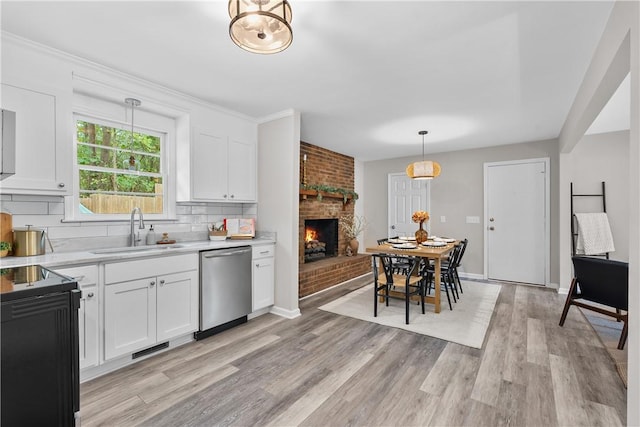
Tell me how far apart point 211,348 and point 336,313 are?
1.51 m

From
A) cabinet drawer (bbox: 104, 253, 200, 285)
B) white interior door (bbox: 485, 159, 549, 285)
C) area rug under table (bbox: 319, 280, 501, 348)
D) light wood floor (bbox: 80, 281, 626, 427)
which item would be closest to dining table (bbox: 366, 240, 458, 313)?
area rug under table (bbox: 319, 280, 501, 348)

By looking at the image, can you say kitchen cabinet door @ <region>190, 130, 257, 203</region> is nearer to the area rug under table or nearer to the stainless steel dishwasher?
the stainless steel dishwasher

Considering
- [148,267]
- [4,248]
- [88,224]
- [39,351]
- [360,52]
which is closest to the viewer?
[39,351]

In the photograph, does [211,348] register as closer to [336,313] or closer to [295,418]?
[295,418]

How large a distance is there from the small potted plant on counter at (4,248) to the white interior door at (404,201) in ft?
18.8

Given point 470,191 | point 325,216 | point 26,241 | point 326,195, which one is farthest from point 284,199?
point 470,191

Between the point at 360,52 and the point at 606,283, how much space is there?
9.80 feet

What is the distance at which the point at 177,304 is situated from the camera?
2.69 m

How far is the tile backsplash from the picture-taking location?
2.28 metres

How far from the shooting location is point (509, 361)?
8.04 feet

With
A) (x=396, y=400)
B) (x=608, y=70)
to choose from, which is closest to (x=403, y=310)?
(x=396, y=400)

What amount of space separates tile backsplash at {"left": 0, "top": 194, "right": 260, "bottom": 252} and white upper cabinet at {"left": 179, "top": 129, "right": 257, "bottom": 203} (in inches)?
11.7

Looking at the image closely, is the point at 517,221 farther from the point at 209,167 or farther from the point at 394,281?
the point at 209,167

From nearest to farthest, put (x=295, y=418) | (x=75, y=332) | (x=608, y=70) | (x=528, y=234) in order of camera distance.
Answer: (x=75, y=332), (x=295, y=418), (x=608, y=70), (x=528, y=234)
